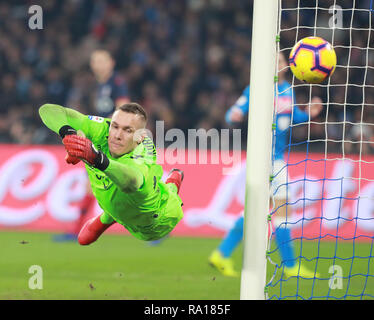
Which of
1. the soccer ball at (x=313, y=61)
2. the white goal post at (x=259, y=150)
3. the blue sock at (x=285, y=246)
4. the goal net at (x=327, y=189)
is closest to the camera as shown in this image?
the white goal post at (x=259, y=150)

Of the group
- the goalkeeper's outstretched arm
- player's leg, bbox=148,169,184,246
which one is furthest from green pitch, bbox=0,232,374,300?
the goalkeeper's outstretched arm

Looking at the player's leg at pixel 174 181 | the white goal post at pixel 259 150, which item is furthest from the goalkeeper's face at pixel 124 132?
the white goal post at pixel 259 150

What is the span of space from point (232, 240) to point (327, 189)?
265cm

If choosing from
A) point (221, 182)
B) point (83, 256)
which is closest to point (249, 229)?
point (83, 256)

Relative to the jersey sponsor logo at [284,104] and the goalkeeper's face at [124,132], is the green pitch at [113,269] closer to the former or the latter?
the goalkeeper's face at [124,132]

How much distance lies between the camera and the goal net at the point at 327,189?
5340 mm

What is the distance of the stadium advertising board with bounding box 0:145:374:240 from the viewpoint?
8273 millimetres

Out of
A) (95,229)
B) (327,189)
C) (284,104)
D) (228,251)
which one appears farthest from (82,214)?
(327,189)

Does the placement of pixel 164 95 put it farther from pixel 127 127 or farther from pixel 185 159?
pixel 127 127

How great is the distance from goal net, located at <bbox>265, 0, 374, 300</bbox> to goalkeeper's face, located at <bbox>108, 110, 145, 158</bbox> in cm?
91

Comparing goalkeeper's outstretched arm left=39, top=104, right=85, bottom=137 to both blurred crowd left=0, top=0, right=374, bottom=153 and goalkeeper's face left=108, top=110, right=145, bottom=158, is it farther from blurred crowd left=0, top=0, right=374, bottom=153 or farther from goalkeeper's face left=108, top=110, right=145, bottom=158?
blurred crowd left=0, top=0, right=374, bottom=153

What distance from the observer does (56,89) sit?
38.0 feet

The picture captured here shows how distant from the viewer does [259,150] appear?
4.27 meters

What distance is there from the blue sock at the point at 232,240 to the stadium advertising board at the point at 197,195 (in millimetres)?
2124
